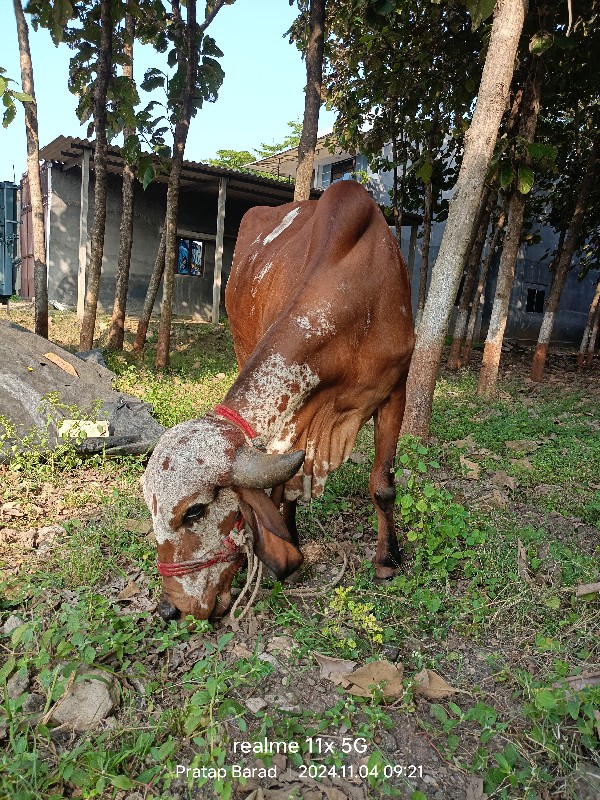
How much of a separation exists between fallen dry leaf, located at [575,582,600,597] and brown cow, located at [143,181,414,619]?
959mm

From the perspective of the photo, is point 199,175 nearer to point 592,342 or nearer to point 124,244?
point 124,244

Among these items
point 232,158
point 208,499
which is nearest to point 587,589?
point 208,499

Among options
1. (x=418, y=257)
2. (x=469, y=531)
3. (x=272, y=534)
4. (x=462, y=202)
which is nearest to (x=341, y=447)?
(x=272, y=534)

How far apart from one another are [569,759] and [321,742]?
33.7 inches

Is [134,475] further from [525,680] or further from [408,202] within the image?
[408,202]

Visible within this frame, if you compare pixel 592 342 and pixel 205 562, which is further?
pixel 592 342

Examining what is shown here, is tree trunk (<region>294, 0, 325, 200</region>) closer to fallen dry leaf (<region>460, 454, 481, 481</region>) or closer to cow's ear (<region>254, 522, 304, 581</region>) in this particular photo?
fallen dry leaf (<region>460, 454, 481, 481</region>)

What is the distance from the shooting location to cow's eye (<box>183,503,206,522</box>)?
2438mm

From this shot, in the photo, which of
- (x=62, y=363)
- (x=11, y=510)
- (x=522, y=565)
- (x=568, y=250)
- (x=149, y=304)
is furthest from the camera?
(x=568, y=250)

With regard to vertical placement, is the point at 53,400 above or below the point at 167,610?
above

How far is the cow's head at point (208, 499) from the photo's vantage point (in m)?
2.37

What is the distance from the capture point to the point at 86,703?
7.70ft

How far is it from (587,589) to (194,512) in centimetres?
201

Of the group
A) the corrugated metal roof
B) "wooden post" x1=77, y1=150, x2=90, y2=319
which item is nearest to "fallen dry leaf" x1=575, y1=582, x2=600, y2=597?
the corrugated metal roof
